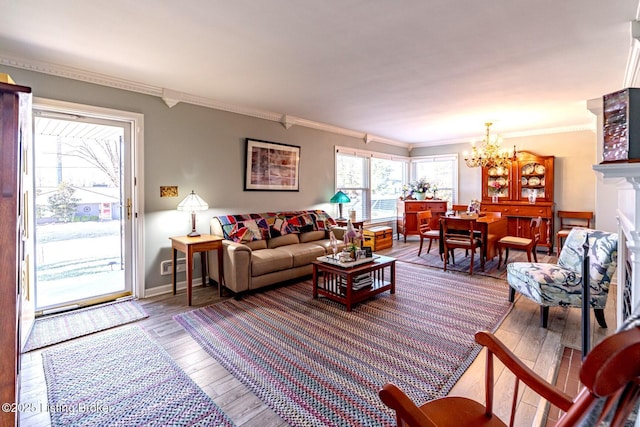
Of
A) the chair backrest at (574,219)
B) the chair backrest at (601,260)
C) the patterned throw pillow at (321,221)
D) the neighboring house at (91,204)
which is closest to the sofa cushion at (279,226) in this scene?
the patterned throw pillow at (321,221)

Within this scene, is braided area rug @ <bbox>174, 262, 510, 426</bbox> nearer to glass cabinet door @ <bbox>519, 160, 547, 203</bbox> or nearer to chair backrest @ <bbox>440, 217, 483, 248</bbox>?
chair backrest @ <bbox>440, 217, 483, 248</bbox>

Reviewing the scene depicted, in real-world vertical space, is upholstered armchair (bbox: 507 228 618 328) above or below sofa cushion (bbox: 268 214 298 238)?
below

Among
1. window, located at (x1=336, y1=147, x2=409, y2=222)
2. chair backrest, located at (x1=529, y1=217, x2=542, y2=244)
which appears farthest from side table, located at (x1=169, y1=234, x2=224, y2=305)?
chair backrest, located at (x1=529, y1=217, x2=542, y2=244)

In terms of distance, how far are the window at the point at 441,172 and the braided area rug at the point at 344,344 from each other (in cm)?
393

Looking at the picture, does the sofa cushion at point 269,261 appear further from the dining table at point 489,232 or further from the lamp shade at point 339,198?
the dining table at point 489,232

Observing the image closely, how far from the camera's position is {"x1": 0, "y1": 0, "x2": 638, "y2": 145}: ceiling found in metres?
2.01

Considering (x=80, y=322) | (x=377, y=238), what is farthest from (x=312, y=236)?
(x=80, y=322)

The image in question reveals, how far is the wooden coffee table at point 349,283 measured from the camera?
312cm

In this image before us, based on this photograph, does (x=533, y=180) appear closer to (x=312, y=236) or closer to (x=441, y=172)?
(x=441, y=172)

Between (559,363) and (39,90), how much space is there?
493 centimetres

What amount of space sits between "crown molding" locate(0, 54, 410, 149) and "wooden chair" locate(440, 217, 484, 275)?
8.96ft

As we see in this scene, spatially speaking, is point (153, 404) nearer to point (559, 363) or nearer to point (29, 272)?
point (29, 272)

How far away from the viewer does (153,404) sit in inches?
71.1

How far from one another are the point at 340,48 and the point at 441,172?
5.71 metres
